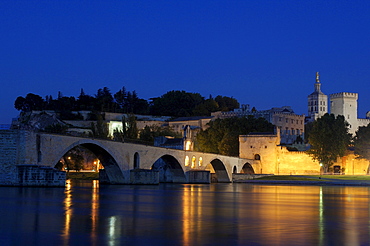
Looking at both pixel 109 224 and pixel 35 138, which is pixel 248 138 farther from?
pixel 109 224

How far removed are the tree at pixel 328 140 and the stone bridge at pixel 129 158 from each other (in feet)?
37.6

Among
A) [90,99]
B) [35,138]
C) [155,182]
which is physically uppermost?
[90,99]

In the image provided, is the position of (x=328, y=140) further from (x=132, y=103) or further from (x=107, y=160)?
(x=132, y=103)

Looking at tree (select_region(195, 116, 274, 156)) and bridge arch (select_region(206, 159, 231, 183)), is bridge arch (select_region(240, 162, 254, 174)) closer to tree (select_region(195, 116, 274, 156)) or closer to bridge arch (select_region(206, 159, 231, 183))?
tree (select_region(195, 116, 274, 156))

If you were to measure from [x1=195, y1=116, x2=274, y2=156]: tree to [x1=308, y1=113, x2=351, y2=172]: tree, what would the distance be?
1511cm

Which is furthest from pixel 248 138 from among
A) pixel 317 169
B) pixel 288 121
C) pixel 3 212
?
pixel 3 212

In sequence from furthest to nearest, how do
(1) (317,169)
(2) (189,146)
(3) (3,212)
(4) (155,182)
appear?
(1) (317,169) → (2) (189,146) → (4) (155,182) → (3) (3,212)

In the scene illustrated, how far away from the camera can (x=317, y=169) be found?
9375cm

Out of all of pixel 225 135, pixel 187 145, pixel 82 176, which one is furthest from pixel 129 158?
pixel 225 135

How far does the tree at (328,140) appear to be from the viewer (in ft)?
284

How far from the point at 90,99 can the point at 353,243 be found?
13400 centimetres

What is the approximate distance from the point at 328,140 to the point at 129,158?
4145cm

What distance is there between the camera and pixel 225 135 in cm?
9875

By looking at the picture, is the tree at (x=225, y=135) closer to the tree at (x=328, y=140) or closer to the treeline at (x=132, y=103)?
the tree at (x=328, y=140)
